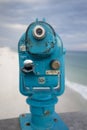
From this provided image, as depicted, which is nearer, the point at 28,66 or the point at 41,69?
the point at 28,66

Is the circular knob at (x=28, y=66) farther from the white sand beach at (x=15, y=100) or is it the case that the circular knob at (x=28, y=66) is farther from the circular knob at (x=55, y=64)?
the white sand beach at (x=15, y=100)

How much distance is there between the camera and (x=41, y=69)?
6.66 feet

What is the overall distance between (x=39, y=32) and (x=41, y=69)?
353 mm

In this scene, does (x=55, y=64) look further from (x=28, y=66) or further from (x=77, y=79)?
(x=77, y=79)

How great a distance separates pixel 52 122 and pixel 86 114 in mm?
615

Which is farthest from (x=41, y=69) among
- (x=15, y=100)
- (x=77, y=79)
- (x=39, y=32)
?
(x=77, y=79)

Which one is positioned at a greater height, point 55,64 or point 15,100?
point 55,64

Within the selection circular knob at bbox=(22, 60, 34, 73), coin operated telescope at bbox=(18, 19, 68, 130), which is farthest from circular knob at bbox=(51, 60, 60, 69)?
circular knob at bbox=(22, 60, 34, 73)

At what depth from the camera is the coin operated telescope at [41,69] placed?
Answer: 1.92 m

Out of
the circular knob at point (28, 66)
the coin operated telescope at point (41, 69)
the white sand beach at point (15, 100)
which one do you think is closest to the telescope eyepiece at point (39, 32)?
the coin operated telescope at point (41, 69)

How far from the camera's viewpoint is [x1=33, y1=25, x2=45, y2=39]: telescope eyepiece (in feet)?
6.19

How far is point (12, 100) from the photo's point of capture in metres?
4.81

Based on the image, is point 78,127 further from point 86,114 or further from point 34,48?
point 34,48

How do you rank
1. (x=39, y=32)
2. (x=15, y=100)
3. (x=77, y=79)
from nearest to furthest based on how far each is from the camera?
(x=39, y=32) < (x=15, y=100) < (x=77, y=79)
